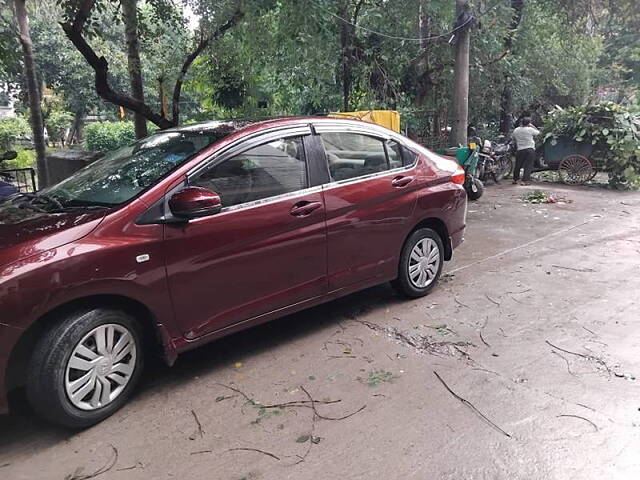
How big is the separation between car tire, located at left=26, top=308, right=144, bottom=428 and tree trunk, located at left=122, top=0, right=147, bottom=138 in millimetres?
6166

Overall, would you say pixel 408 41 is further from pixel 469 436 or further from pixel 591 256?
pixel 469 436

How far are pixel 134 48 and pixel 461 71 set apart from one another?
614cm

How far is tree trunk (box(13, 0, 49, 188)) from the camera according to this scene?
1000cm

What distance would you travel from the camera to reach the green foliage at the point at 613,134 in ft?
34.1

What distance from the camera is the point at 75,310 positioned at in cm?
282

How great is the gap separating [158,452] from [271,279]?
1340 mm

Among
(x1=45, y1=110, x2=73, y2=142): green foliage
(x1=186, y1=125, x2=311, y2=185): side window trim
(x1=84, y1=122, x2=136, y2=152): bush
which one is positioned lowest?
(x1=186, y1=125, x2=311, y2=185): side window trim

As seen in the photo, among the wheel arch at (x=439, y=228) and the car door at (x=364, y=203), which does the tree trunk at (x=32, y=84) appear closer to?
the car door at (x=364, y=203)

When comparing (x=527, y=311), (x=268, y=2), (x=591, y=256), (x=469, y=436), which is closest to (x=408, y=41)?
(x=268, y=2)

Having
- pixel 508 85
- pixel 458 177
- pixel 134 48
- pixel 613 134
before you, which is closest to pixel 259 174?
pixel 458 177

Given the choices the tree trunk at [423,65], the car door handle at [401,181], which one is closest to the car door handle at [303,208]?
the car door handle at [401,181]

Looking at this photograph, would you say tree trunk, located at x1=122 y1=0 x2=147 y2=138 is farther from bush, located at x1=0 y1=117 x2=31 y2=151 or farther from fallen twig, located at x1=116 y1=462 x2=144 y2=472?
bush, located at x1=0 y1=117 x2=31 y2=151

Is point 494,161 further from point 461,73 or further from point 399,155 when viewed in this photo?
point 399,155

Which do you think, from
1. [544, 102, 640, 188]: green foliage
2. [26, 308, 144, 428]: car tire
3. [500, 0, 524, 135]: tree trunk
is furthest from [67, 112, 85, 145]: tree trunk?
[26, 308, 144, 428]: car tire
